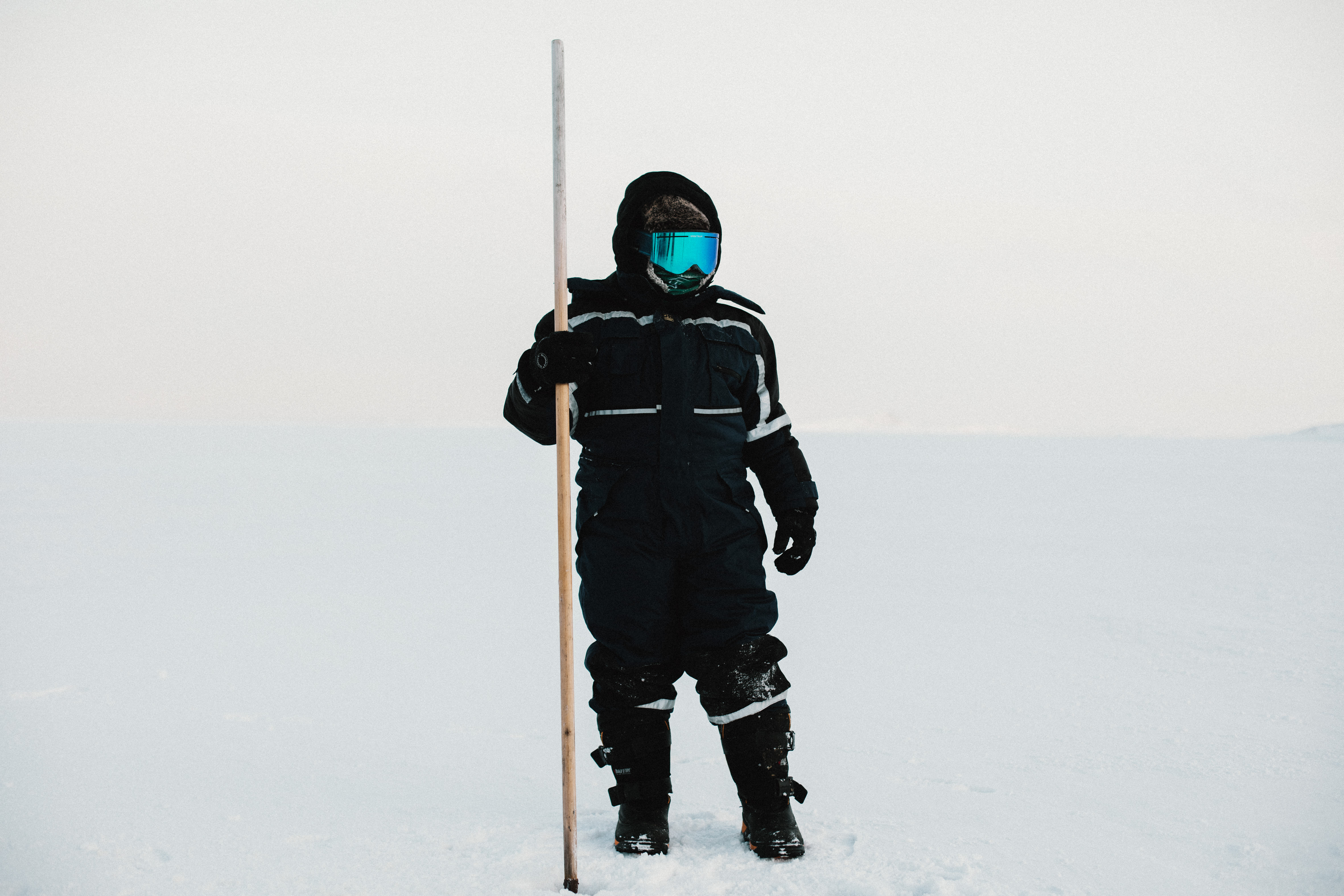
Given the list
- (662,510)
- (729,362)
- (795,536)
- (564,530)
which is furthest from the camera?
(795,536)

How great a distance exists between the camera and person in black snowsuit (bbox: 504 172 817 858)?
7.68 feet

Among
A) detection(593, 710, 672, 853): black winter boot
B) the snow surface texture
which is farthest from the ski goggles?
the snow surface texture

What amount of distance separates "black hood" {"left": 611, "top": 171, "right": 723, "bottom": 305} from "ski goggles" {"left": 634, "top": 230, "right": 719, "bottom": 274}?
0.03m

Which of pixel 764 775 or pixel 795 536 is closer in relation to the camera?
pixel 764 775

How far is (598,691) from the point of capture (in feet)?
7.90

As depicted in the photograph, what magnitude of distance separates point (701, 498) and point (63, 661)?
345 cm

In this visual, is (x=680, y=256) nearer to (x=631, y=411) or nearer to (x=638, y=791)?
(x=631, y=411)

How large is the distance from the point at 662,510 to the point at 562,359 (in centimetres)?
47

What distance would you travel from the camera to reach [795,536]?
2.59 m

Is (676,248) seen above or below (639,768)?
above

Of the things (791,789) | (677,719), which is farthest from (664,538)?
(677,719)

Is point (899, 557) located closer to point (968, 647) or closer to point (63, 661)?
point (968, 647)

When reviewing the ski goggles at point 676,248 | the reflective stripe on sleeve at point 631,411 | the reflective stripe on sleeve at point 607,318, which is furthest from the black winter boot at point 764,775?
the ski goggles at point 676,248

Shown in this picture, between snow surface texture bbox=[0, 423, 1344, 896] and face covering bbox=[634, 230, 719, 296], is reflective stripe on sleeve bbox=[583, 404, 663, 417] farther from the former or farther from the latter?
snow surface texture bbox=[0, 423, 1344, 896]
